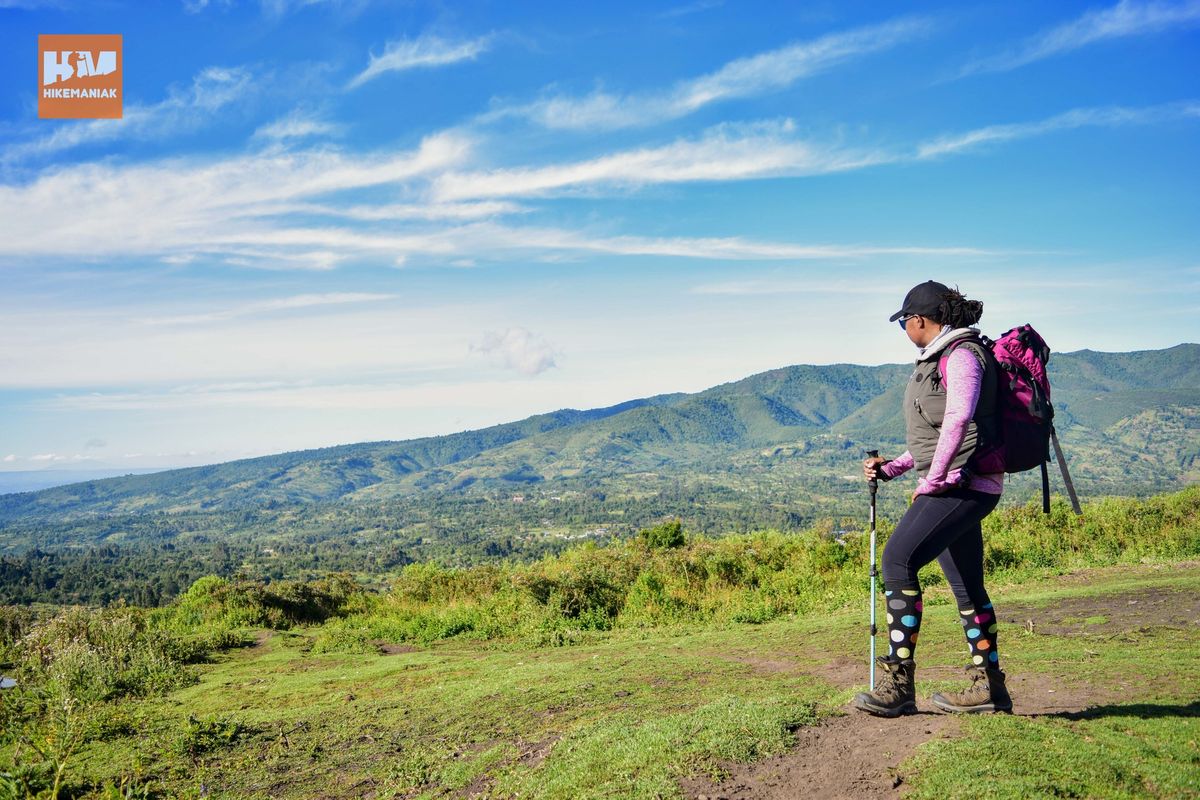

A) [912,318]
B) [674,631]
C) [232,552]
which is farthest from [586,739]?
[232,552]

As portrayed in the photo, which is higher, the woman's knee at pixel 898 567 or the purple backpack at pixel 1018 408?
the purple backpack at pixel 1018 408

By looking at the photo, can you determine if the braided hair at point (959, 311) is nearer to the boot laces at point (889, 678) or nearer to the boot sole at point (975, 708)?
the boot laces at point (889, 678)

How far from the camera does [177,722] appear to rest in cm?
798

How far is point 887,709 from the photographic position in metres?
5.14

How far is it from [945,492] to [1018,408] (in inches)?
31.5

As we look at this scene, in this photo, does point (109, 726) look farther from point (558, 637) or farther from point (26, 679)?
point (558, 637)

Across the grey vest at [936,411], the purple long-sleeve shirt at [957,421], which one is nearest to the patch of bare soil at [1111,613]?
the purple long-sleeve shirt at [957,421]

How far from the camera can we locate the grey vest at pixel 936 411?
4676 millimetres

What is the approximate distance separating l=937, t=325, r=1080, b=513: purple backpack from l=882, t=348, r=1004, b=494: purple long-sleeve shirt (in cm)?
11

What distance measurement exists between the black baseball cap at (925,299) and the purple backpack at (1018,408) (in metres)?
0.36

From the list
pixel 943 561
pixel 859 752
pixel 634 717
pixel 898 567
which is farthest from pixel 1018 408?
pixel 634 717

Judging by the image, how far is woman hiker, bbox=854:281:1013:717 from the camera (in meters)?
4.68

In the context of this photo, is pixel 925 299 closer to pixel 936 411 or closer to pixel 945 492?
pixel 936 411

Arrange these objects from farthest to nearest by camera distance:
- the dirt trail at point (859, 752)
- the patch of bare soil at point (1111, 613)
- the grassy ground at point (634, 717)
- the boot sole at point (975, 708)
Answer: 1. the patch of bare soil at point (1111, 613)
2. the boot sole at point (975, 708)
3. the grassy ground at point (634, 717)
4. the dirt trail at point (859, 752)
